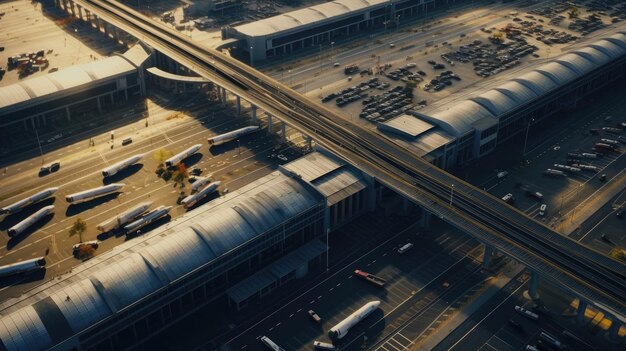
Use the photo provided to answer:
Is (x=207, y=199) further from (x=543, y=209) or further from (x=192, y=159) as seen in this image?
(x=543, y=209)

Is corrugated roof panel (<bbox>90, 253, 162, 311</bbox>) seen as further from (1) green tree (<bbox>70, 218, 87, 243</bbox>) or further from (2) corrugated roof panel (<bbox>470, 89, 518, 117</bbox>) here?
(2) corrugated roof panel (<bbox>470, 89, 518, 117</bbox>)

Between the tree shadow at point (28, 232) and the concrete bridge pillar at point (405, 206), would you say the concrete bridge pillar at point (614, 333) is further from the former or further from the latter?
the tree shadow at point (28, 232)

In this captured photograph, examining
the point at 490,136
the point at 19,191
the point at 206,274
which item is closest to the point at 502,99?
the point at 490,136

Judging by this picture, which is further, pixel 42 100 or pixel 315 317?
pixel 42 100

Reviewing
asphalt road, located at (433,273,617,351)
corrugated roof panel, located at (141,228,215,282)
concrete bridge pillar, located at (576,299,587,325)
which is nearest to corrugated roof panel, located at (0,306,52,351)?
corrugated roof panel, located at (141,228,215,282)

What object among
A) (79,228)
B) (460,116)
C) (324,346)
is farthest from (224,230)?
(460,116)
